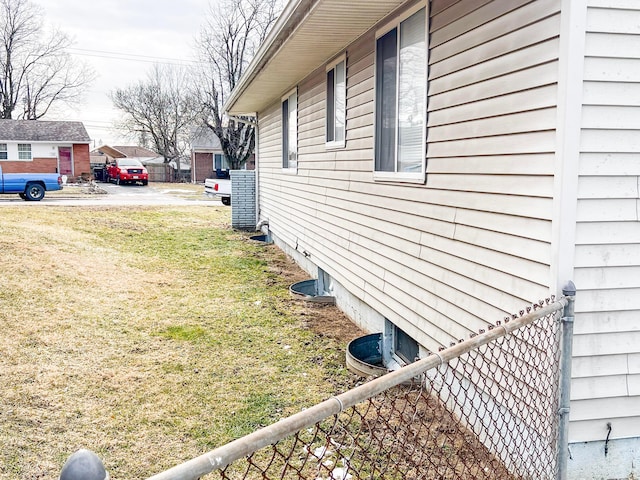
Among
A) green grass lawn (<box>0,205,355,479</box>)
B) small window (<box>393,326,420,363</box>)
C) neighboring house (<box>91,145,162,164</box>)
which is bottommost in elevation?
green grass lawn (<box>0,205,355,479</box>)

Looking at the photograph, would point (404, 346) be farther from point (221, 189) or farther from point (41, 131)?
point (41, 131)

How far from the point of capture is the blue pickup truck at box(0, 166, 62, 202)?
19000 mm

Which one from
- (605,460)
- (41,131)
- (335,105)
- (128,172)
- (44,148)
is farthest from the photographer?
(128,172)

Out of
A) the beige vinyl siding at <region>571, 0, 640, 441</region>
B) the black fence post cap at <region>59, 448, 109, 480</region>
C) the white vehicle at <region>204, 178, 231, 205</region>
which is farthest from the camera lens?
the white vehicle at <region>204, 178, 231, 205</region>

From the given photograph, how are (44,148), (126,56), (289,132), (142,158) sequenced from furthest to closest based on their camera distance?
1. (142,158)
2. (126,56)
3. (44,148)
4. (289,132)

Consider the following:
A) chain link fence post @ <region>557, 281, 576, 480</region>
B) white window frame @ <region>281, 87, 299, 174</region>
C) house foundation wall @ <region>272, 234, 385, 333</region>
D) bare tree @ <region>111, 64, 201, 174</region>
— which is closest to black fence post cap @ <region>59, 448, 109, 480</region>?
chain link fence post @ <region>557, 281, 576, 480</region>

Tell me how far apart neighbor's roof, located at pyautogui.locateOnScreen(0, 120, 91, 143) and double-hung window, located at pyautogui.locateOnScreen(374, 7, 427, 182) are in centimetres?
3121

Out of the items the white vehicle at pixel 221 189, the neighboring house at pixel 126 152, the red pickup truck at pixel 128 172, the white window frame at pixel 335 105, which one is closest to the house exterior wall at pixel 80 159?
the red pickup truck at pixel 128 172

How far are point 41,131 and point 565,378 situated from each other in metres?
35.1

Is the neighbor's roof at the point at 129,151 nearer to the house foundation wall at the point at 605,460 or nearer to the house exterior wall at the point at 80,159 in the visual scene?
the house exterior wall at the point at 80,159

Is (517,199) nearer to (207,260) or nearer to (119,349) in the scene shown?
(119,349)

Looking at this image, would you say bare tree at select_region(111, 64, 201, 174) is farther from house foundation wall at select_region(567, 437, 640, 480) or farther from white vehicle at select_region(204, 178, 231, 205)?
house foundation wall at select_region(567, 437, 640, 480)

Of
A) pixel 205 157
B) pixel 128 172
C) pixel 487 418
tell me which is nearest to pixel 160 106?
pixel 205 157

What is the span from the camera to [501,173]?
3291mm
